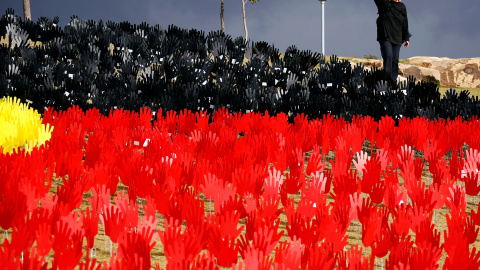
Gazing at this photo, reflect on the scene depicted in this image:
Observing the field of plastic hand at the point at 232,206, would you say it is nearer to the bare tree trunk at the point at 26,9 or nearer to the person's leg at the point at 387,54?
the person's leg at the point at 387,54

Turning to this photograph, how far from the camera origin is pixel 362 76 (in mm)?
9211

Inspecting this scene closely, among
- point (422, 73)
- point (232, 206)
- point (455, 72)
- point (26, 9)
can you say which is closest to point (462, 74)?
point (455, 72)

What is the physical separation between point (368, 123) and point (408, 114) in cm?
185

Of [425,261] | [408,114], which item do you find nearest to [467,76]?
[408,114]

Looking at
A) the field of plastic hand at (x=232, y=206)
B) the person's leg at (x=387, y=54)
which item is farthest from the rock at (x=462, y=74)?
the field of plastic hand at (x=232, y=206)

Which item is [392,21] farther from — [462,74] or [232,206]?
[462,74]

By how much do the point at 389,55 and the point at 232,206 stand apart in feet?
27.3

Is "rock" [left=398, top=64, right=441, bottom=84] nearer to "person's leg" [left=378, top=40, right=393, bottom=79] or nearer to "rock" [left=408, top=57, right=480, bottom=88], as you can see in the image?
"rock" [left=408, top=57, right=480, bottom=88]

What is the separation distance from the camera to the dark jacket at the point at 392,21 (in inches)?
402

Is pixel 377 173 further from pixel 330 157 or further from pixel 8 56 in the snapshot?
pixel 8 56

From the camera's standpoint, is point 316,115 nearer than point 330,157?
No

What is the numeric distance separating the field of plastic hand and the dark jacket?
515cm

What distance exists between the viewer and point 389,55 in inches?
406

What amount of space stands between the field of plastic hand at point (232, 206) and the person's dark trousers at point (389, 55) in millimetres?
5056
